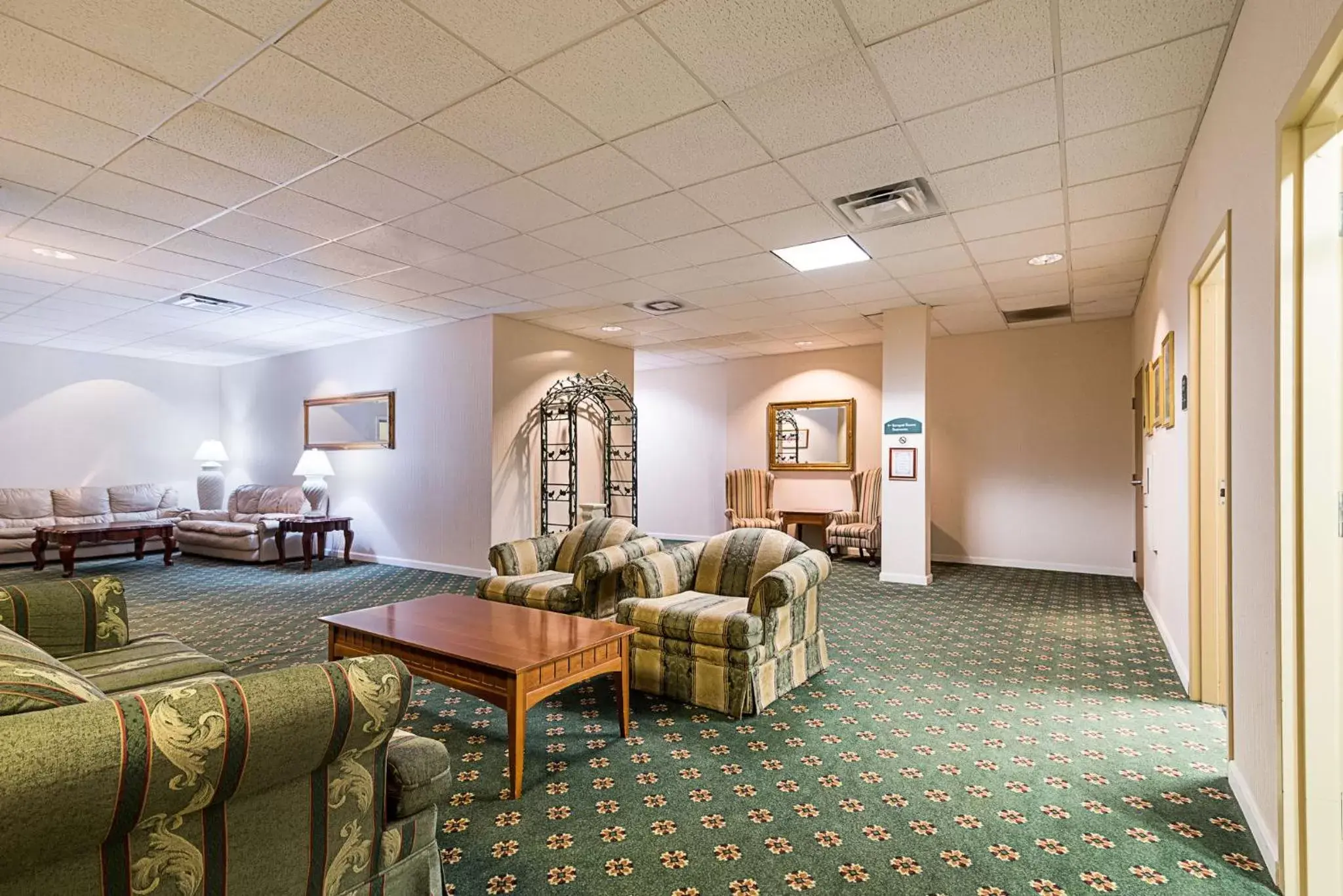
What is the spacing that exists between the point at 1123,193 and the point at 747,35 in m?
2.68

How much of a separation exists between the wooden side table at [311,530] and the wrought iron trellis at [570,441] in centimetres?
252

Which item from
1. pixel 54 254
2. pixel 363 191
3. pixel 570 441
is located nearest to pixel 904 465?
pixel 570 441

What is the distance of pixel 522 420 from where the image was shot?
7.11 metres

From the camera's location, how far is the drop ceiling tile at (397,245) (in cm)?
441

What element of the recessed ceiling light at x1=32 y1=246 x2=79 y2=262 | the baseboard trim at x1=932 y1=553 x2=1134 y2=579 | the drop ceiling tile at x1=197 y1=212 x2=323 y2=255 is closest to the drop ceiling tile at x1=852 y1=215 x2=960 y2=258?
the drop ceiling tile at x1=197 y1=212 x2=323 y2=255

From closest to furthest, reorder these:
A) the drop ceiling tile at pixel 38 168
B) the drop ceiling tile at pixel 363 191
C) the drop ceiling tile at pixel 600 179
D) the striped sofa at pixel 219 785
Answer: the striped sofa at pixel 219 785 → the drop ceiling tile at pixel 38 168 → the drop ceiling tile at pixel 600 179 → the drop ceiling tile at pixel 363 191

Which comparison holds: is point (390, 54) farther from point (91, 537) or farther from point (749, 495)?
point (91, 537)

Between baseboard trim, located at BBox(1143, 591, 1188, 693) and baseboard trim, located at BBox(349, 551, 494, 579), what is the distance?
216 inches

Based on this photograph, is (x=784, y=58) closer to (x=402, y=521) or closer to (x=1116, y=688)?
(x=1116, y=688)

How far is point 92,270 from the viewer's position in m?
5.27

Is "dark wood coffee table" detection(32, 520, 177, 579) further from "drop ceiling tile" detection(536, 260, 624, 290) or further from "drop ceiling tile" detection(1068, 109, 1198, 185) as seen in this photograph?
"drop ceiling tile" detection(1068, 109, 1198, 185)

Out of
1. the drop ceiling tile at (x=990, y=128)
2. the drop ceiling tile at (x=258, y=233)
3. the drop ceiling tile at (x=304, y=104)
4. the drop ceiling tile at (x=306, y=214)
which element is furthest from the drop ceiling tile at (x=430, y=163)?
the drop ceiling tile at (x=990, y=128)

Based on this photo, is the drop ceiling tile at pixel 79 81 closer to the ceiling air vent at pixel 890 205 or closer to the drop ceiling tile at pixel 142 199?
the drop ceiling tile at pixel 142 199

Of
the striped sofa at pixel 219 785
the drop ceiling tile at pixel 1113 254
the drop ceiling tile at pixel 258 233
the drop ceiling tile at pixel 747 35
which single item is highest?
the drop ceiling tile at pixel 747 35
